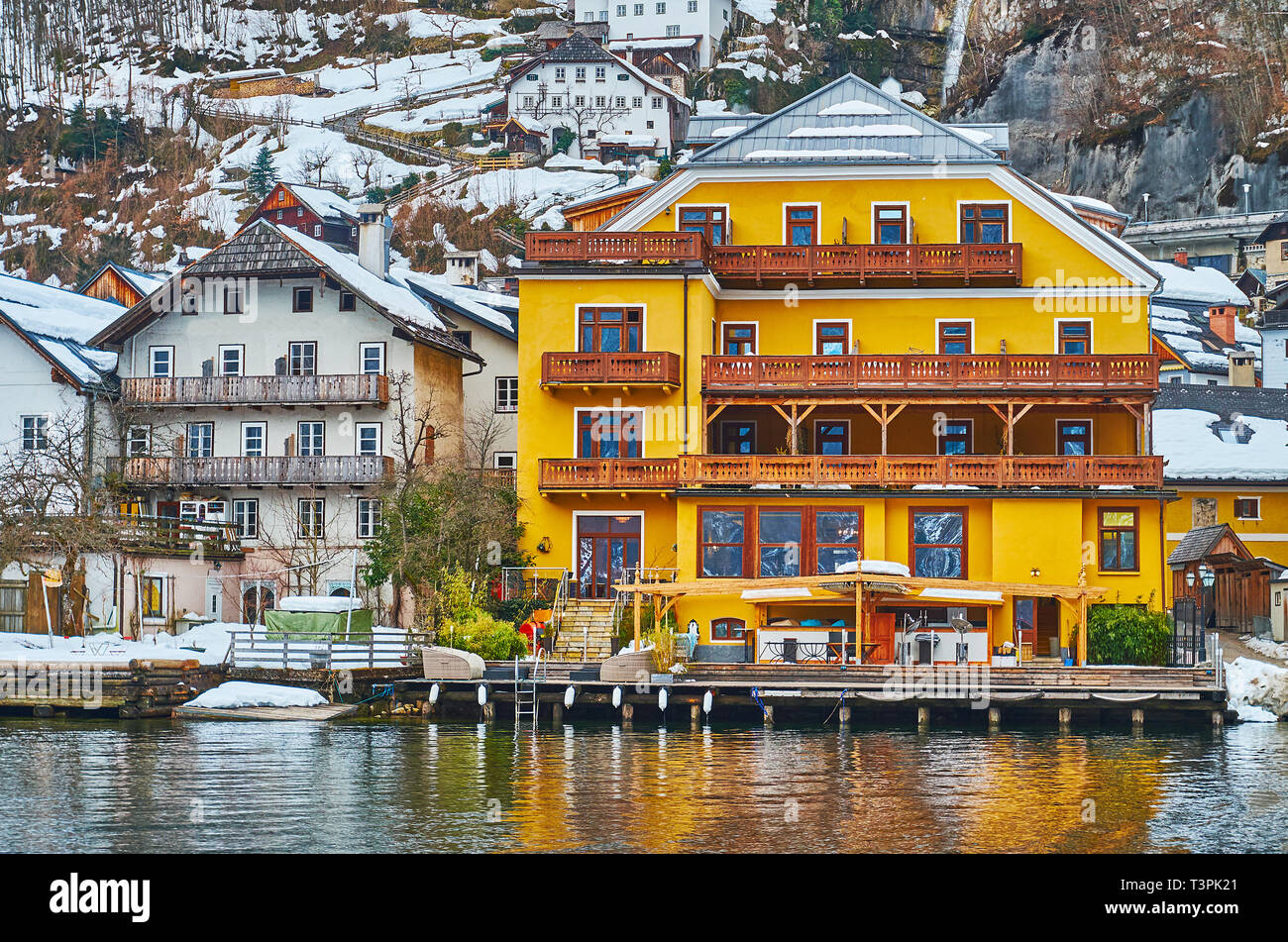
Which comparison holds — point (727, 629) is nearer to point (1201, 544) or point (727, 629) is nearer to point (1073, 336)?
point (1073, 336)

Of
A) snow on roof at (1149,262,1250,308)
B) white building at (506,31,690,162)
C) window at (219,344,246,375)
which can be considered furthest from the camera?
white building at (506,31,690,162)

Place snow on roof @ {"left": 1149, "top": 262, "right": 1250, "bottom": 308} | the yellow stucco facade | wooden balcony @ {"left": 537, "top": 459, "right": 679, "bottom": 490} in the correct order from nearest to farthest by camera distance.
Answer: the yellow stucco facade
wooden balcony @ {"left": 537, "top": 459, "right": 679, "bottom": 490}
snow on roof @ {"left": 1149, "top": 262, "right": 1250, "bottom": 308}

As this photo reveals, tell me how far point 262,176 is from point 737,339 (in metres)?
96.7

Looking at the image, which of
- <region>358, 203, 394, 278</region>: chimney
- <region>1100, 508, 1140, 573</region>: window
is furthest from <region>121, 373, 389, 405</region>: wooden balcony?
<region>1100, 508, 1140, 573</region>: window

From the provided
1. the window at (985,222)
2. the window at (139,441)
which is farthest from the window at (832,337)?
the window at (139,441)

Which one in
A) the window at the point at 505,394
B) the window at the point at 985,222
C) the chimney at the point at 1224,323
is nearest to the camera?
the window at the point at 985,222

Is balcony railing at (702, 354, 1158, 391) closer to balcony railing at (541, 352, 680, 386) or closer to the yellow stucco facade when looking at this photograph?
the yellow stucco facade

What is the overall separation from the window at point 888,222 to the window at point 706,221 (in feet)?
15.1

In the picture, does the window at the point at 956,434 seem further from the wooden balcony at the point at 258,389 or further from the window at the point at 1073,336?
→ the wooden balcony at the point at 258,389

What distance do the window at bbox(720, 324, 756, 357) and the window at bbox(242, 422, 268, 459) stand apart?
15.4m

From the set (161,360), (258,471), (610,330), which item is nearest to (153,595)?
(258,471)

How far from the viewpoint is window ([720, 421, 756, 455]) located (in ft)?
176

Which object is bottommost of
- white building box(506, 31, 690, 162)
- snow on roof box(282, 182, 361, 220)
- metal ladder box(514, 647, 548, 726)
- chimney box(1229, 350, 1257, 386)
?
metal ladder box(514, 647, 548, 726)

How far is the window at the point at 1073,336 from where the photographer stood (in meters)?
53.3
